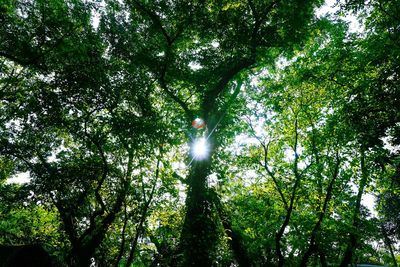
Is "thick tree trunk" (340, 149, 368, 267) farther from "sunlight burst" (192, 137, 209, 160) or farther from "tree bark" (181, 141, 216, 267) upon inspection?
"sunlight burst" (192, 137, 209, 160)

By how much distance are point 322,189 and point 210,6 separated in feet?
41.3

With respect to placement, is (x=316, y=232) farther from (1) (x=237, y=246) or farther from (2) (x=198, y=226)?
(2) (x=198, y=226)

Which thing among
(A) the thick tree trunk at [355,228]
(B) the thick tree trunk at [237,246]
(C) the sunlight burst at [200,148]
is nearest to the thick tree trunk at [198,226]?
(C) the sunlight burst at [200,148]

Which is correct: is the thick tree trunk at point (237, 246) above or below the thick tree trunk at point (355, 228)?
below

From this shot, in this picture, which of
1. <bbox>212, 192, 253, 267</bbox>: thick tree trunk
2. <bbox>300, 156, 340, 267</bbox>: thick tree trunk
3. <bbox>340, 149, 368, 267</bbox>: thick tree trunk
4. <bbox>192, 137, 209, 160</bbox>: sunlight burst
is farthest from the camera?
<bbox>212, 192, 253, 267</bbox>: thick tree trunk

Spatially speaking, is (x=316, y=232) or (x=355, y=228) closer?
(x=316, y=232)

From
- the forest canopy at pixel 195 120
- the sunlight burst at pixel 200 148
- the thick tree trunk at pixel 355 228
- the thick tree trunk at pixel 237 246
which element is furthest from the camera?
the thick tree trunk at pixel 237 246

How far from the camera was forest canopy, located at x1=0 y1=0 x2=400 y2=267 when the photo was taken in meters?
10.6

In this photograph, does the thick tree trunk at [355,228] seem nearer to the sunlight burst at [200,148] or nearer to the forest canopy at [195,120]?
the forest canopy at [195,120]

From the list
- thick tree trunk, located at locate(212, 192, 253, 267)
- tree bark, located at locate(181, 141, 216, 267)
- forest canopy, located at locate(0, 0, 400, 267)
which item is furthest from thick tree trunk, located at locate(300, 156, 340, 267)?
tree bark, located at locate(181, 141, 216, 267)

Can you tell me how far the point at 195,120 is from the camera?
14586mm

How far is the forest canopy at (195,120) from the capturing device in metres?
10.6

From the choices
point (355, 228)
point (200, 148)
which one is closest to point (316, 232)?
point (355, 228)

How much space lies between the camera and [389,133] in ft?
26.8
